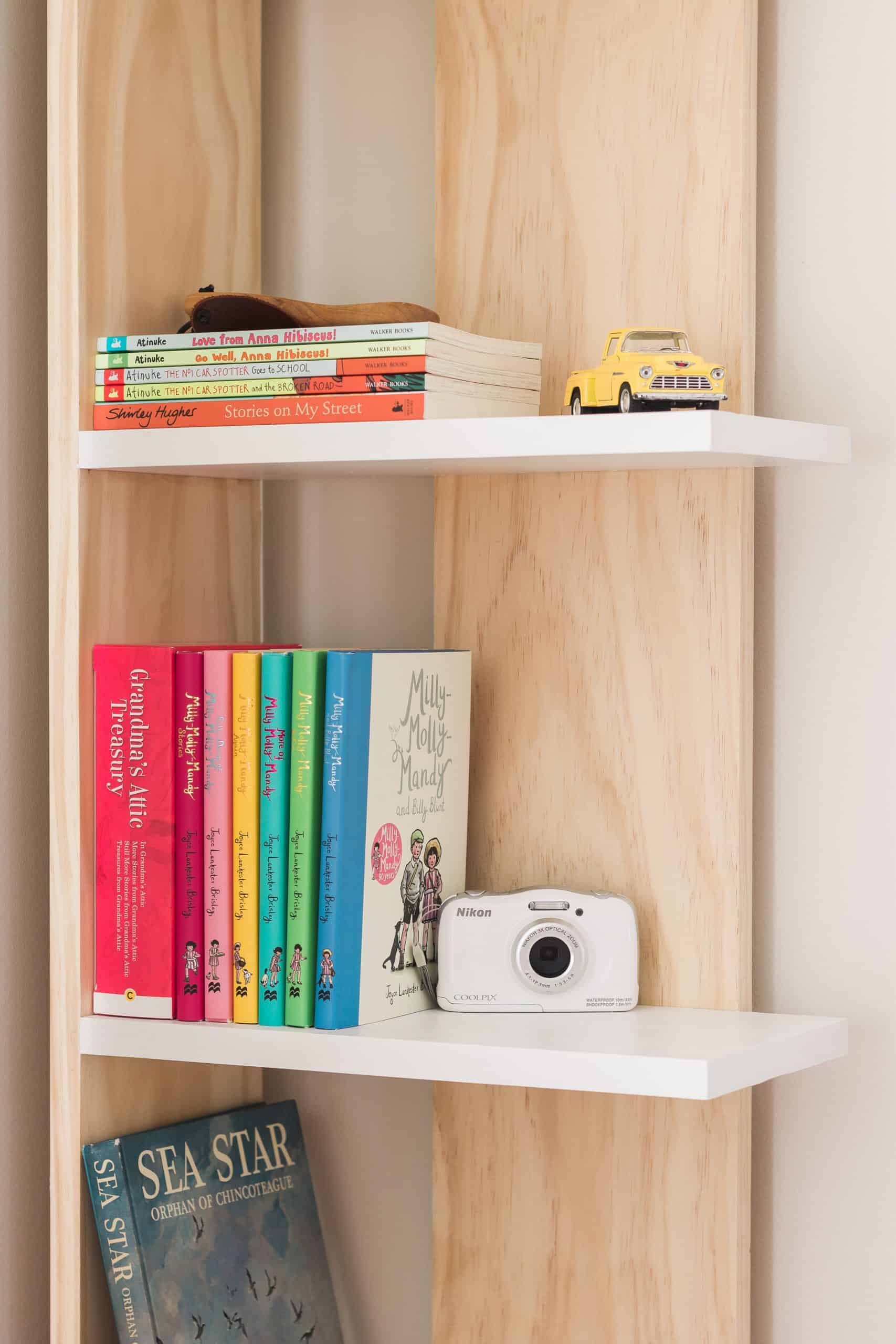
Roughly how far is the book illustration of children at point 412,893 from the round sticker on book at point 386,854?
0.04ft

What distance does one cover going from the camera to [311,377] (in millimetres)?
985

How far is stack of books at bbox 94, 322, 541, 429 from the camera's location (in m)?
0.96

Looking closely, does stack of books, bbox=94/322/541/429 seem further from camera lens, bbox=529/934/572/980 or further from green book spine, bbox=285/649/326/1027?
camera lens, bbox=529/934/572/980

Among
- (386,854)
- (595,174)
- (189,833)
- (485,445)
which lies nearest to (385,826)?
(386,854)

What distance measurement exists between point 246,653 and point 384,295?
0.35 m

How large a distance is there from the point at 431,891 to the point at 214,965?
0.15 metres

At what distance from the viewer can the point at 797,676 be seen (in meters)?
1.08

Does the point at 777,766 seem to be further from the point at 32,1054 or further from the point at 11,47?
the point at 11,47

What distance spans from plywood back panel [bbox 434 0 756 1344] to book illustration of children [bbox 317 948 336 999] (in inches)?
7.0

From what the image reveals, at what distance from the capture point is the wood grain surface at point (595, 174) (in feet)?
3.46

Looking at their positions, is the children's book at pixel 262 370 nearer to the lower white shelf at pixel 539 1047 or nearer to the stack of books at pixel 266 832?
the stack of books at pixel 266 832

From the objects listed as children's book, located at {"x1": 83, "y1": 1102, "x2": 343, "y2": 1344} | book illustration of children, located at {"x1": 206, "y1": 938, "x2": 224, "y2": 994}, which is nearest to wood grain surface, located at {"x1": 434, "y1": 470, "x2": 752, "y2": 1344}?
children's book, located at {"x1": 83, "y1": 1102, "x2": 343, "y2": 1344}

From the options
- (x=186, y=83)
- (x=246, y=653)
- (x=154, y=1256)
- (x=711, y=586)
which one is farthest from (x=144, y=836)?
(x=186, y=83)

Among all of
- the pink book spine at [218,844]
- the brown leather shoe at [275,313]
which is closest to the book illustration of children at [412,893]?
the pink book spine at [218,844]
